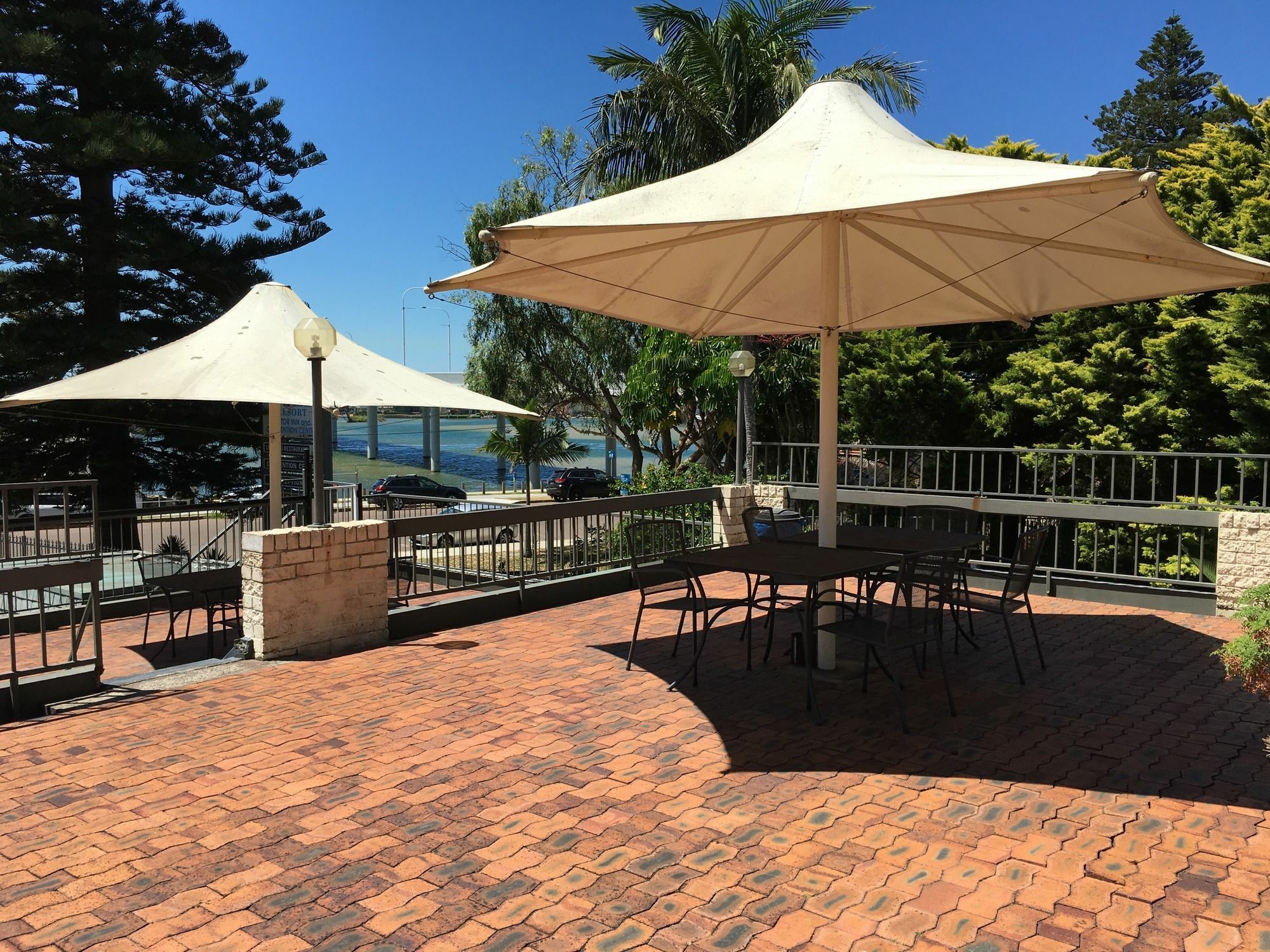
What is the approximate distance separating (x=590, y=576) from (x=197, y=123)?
1652 centimetres

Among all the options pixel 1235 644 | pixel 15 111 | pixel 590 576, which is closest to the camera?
pixel 1235 644

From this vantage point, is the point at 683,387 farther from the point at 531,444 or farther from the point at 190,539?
the point at 190,539

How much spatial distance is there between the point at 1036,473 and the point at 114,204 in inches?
743

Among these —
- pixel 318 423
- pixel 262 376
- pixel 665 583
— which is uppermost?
pixel 262 376

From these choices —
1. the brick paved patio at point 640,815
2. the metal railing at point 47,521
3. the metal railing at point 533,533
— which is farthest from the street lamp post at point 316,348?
the metal railing at point 47,521

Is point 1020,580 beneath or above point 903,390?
beneath

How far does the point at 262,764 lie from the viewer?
4484 mm

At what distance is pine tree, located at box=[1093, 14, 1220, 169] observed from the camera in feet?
113

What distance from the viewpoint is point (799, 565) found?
534cm

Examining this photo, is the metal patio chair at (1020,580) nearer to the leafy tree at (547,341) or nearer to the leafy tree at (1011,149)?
the leafy tree at (1011,149)

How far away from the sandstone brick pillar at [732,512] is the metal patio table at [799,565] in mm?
4089

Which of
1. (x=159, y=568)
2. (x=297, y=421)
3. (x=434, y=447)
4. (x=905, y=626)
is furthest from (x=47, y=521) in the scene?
(x=434, y=447)

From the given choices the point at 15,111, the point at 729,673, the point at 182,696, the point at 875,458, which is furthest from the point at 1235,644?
the point at 15,111

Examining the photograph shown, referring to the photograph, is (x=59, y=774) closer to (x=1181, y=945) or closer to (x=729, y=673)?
(x=729, y=673)
